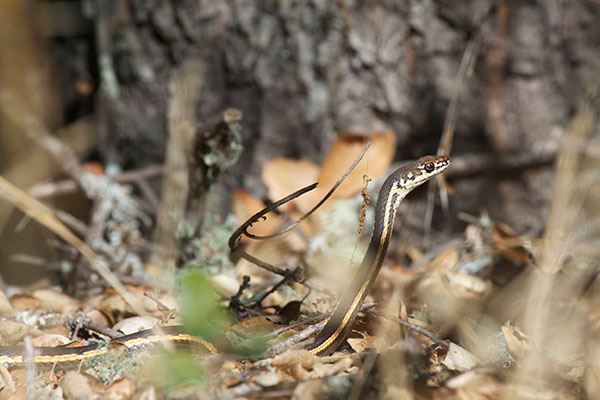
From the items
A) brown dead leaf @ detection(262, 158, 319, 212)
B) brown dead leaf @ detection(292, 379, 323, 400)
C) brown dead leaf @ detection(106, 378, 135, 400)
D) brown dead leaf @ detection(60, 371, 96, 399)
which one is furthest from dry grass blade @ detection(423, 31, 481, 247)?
brown dead leaf @ detection(60, 371, 96, 399)

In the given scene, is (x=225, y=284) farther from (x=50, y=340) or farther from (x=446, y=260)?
(x=446, y=260)

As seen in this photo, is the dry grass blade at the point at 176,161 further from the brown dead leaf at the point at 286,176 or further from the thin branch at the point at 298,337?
the thin branch at the point at 298,337

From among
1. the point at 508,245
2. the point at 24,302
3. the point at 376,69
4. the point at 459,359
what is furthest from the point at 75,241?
the point at 508,245

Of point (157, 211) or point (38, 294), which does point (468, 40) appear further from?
point (38, 294)

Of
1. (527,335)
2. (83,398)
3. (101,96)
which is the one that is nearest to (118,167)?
(101,96)

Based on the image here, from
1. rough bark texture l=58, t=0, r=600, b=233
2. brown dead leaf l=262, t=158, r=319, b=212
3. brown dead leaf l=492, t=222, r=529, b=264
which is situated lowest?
brown dead leaf l=492, t=222, r=529, b=264

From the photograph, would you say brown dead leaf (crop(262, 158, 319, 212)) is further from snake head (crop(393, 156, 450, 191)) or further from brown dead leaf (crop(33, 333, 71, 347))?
brown dead leaf (crop(33, 333, 71, 347))
